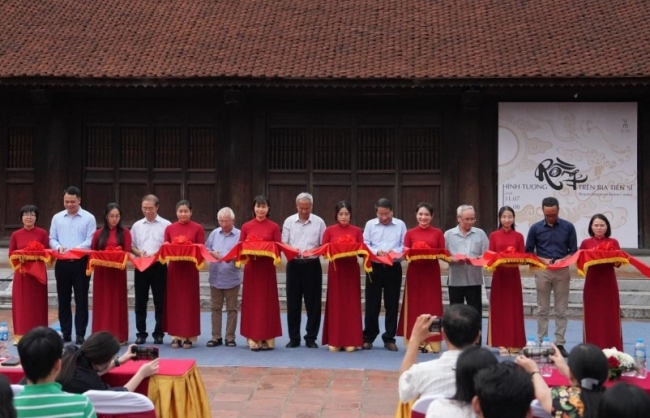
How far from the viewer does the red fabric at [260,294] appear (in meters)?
9.20

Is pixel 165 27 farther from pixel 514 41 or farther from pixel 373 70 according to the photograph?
pixel 514 41

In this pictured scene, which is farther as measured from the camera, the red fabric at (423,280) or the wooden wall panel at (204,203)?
the wooden wall panel at (204,203)

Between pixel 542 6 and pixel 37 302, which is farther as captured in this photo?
pixel 542 6

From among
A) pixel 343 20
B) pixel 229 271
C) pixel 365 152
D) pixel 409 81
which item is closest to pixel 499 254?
pixel 229 271

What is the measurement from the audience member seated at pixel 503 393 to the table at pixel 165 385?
2622 mm

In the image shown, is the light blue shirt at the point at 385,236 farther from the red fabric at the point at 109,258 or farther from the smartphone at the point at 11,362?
the smartphone at the point at 11,362

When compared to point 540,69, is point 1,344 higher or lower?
lower

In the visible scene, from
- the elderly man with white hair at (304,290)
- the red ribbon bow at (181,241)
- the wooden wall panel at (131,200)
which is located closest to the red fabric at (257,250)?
the elderly man with white hair at (304,290)

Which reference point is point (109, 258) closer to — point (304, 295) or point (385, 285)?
point (304, 295)

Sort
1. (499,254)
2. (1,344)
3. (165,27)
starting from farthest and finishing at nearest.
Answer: (165,27) → (499,254) → (1,344)

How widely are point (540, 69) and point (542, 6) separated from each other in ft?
10.1

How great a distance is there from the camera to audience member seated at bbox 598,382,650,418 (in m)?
3.10

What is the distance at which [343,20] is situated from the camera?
50.8 feet

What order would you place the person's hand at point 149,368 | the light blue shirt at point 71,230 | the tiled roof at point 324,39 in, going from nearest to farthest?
the person's hand at point 149,368, the light blue shirt at point 71,230, the tiled roof at point 324,39
